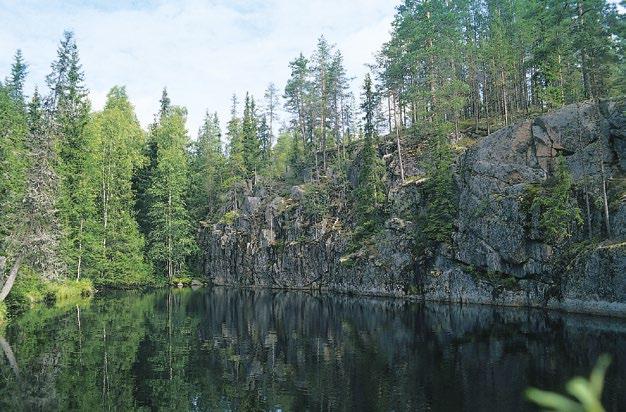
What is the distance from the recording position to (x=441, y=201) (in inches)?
1831

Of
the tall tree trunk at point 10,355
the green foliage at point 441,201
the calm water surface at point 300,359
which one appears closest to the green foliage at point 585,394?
the calm water surface at point 300,359

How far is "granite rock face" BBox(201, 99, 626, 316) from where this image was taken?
115 ft

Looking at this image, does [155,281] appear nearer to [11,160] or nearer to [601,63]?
[11,160]

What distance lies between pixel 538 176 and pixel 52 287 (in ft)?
149

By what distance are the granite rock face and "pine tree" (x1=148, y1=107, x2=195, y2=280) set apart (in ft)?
61.6

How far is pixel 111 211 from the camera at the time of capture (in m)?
63.3

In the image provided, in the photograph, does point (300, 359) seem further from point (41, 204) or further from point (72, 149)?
point (72, 149)

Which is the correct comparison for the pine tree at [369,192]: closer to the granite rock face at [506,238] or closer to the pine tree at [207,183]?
the granite rock face at [506,238]

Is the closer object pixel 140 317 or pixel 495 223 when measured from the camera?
pixel 140 317

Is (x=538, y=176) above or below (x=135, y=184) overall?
below

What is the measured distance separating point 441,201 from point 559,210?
38.2 feet

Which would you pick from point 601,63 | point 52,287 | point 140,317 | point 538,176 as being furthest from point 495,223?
point 52,287

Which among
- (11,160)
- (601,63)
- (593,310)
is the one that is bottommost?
(593,310)

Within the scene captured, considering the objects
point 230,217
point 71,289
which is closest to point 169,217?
point 230,217
